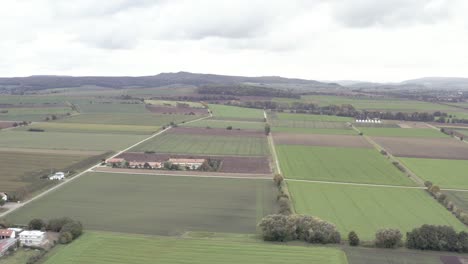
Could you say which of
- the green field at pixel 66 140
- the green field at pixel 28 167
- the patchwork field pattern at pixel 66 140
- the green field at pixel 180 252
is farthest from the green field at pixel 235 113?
the green field at pixel 180 252

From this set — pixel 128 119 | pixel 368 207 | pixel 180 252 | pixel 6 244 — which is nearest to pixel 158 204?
pixel 180 252

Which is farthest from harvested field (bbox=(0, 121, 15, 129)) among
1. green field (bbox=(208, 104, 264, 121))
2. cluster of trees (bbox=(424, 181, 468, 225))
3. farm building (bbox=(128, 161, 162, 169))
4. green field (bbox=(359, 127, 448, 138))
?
cluster of trees (bbox=(424, 181, 468, 225))

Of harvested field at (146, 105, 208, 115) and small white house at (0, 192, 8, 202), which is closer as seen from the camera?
small white house at (0, 192, 8, 202)

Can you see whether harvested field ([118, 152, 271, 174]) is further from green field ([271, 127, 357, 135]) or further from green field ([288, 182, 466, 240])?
Result: green field ([271, 127, 357, 135])

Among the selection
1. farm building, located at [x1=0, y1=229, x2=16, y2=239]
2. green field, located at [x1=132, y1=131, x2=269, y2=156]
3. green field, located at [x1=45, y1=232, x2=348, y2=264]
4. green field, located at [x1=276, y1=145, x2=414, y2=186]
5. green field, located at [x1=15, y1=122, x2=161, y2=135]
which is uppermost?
green field, located at [x1=15, y1=122, x2=161, y2=135]

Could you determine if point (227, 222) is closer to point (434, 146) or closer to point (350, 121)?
point (434, 146)
